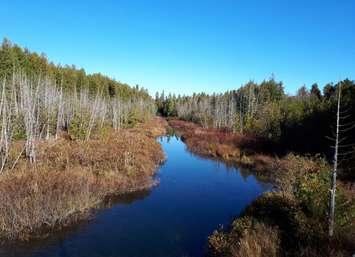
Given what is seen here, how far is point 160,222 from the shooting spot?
17.0 meters

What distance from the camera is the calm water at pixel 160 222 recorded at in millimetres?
13422

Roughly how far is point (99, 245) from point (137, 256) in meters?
1.67

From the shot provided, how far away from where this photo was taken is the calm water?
13422 mm

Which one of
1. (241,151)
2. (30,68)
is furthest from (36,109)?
(30,68)

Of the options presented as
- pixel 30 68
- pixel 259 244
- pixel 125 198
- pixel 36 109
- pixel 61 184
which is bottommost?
pixel 125 198

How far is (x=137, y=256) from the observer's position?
1313 cm

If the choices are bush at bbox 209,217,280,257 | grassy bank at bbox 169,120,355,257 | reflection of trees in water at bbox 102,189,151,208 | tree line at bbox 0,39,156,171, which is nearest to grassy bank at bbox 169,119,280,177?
reflection of trees in water at bbox 102,189,151,208

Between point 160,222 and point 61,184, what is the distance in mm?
5195

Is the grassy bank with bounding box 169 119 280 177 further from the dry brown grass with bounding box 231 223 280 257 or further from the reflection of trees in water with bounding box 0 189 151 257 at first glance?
the reflection of trees in water with bounding box 0 189 151 257

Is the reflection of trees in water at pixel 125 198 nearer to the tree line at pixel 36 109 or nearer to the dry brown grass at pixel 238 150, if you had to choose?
the tree line at pixel 36 109

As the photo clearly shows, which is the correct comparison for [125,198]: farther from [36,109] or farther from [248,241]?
[36,109]

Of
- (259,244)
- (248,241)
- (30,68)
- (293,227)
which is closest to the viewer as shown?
(259,244)

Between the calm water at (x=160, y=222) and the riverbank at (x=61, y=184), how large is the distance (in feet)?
2.68

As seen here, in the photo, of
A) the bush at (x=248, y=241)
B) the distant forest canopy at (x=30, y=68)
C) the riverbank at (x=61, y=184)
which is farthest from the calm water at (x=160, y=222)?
the distant forest canopy at (x=30, y=68)
